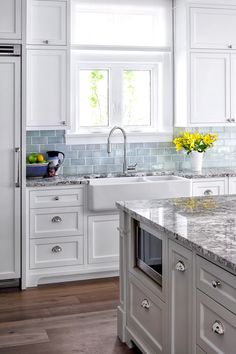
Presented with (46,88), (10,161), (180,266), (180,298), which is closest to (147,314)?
(180,298)

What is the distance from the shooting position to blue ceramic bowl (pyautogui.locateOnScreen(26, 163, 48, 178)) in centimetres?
503

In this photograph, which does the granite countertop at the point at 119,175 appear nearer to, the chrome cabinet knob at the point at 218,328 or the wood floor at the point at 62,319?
the wood floor at the point at 62,319

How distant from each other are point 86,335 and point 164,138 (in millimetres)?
2637

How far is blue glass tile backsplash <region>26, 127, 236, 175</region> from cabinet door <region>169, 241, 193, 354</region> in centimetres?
287

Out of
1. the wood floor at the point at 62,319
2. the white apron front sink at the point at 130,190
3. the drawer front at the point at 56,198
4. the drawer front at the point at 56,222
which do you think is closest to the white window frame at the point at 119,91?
the white apron front sink at the point at 130,190

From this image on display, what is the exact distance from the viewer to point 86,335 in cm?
366

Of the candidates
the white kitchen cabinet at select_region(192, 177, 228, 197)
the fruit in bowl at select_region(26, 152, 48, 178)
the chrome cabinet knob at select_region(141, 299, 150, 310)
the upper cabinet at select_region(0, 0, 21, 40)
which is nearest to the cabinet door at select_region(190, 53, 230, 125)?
the white kitchen cabinet at select_region(192, 177, 228, 197)

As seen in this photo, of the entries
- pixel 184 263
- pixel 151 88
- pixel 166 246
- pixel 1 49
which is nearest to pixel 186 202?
pixel 166 246

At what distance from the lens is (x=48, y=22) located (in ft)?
16.3

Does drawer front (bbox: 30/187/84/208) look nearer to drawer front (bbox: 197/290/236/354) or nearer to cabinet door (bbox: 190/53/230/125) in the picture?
cabinet door (bbox: 190/53/230/125)

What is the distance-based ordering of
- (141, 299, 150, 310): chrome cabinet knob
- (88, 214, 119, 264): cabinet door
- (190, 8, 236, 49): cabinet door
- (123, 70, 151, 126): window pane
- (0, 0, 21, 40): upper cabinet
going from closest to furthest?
(141, 299, 150, 310): chrome cabinet knob → (0, 0, 21, 40): upper cabinet → (88, 214, 119, 264): cabinet door → (190, 8, 236, 49): cabinet door → (123, 70, 151, 126): window pane

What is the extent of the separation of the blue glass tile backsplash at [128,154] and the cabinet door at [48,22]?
92 cm

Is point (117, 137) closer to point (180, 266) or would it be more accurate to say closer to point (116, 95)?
point (116, 95)

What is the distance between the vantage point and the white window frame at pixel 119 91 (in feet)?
17.9
